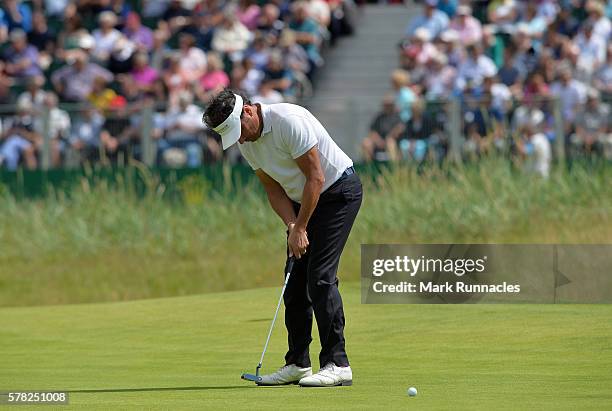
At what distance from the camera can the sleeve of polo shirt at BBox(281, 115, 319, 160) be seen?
806 cm

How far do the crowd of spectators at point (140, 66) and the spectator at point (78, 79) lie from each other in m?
0.02

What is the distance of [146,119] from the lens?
1931cm

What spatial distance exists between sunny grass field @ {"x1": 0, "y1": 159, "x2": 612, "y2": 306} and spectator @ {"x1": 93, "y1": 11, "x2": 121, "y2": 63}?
13.6 feet

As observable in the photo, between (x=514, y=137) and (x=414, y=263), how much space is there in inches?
209

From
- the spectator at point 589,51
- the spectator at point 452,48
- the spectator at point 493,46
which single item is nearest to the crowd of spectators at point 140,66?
the spectator at point 452,48

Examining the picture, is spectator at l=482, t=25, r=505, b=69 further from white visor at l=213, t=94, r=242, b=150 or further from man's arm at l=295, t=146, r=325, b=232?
white visor at l=213, t=94, r=242, b=150

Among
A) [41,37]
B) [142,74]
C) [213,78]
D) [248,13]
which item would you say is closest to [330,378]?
[213,78]

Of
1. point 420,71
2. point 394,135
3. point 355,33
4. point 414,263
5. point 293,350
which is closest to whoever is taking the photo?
point 293,350

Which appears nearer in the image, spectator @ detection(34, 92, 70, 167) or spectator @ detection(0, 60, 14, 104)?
spectator @ detection(34, 92, 70, 167)

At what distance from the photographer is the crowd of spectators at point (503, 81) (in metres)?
17.6

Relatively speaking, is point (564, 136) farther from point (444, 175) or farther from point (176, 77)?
point (176, 77)

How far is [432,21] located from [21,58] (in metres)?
7.07

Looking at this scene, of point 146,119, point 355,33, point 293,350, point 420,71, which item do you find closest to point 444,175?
point 420,71

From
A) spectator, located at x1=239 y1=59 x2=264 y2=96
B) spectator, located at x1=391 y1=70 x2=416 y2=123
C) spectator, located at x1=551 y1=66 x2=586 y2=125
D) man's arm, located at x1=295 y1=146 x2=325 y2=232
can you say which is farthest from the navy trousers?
spectator, located at x1=239 y1=59 x2=264 y2=96
